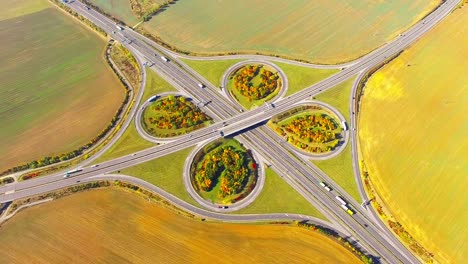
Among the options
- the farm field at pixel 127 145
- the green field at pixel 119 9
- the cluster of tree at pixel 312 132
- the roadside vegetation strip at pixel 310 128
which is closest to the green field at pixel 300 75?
the roadside vegetation strip at pixel 310 128

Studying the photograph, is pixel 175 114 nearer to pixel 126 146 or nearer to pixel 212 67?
pixel 126 146

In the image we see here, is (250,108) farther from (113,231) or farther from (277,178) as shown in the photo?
(113,231)

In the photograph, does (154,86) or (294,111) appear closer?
(294,111)

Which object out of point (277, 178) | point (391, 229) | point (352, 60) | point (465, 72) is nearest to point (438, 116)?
point (465, 72)

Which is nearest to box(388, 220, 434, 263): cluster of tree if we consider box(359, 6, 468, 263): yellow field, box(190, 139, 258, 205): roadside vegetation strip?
box(359, 6, 468, 263): yellow field

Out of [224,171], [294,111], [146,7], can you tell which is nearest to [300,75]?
[294,111]

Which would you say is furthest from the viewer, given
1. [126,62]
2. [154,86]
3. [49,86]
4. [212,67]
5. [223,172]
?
[126,62]
